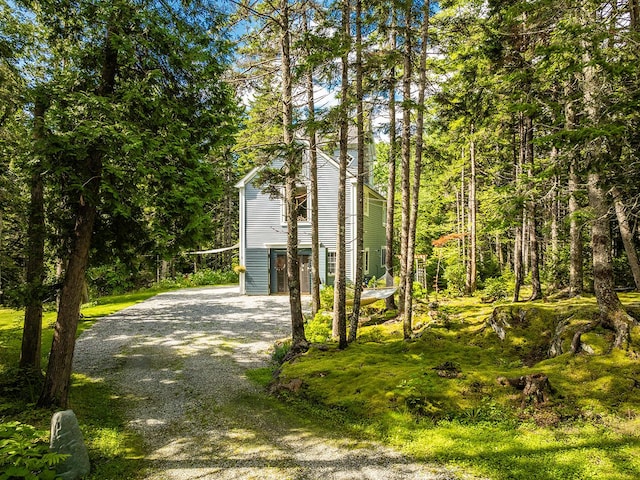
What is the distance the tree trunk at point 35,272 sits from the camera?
20.4ft

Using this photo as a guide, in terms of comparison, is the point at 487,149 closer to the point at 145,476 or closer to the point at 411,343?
the point at 411,343

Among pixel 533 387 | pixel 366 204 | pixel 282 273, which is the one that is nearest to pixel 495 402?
pixel 533 387

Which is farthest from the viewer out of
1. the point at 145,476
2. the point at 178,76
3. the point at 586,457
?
the point at 178,76

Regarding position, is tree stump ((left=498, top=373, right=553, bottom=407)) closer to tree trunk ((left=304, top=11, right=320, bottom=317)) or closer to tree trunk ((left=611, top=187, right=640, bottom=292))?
tree trunk ((left=611, top=187, right=640, bottom=292))

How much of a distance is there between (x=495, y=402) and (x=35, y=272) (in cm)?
826

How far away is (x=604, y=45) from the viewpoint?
6.23 m

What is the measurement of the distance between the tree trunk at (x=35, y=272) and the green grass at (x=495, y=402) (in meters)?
4.77

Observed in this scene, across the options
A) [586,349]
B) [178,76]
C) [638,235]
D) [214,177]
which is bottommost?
[586,349]

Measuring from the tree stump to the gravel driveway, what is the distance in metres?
2.08

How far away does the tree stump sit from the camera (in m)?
5.33

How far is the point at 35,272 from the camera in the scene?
22.9 ft

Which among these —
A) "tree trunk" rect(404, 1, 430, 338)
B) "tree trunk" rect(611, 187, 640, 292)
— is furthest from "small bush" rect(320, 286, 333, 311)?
"tree trunk" rect(611, 187, 640, 292)

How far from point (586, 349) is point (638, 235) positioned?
824 centimetres

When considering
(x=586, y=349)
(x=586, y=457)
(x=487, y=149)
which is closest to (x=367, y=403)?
(x=586, y=457)
